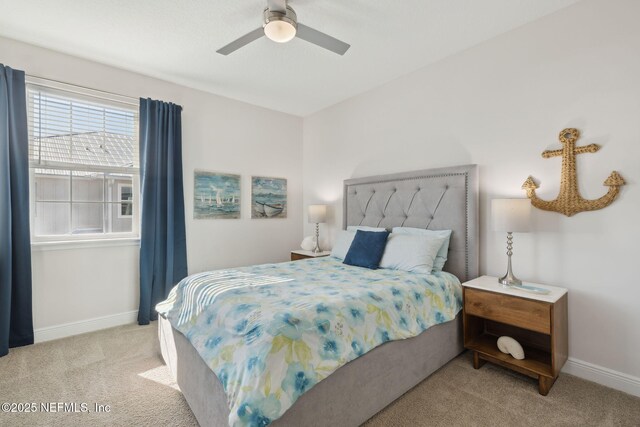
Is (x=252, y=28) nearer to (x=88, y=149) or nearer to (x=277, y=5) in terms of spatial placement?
(x=277, y=5)

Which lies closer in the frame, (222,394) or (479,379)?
(222,394)

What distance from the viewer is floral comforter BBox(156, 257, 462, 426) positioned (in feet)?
4.19

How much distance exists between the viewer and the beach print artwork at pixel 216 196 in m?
3.74

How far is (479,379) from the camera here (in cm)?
213

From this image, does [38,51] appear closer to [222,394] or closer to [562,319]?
[222,394]

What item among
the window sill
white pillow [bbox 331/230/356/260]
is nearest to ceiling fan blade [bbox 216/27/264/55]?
white pillow [bbox 331/230/356/260]

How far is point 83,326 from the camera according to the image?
3.01m

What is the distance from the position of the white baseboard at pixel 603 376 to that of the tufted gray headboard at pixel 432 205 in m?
0.89

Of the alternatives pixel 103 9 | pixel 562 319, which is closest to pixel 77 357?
pixel 103 9

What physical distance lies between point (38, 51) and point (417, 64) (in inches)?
145

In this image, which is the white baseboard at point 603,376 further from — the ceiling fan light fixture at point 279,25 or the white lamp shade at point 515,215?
the ceiling fan light fixture at point 279,25

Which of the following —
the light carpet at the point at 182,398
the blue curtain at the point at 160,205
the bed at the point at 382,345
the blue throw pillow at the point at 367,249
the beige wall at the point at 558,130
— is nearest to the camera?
the bed at the point at 382,345

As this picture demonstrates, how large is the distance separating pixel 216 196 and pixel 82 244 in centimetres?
148

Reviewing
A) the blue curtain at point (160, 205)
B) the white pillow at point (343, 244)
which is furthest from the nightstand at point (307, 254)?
the blue curtain at point (160, 205)
